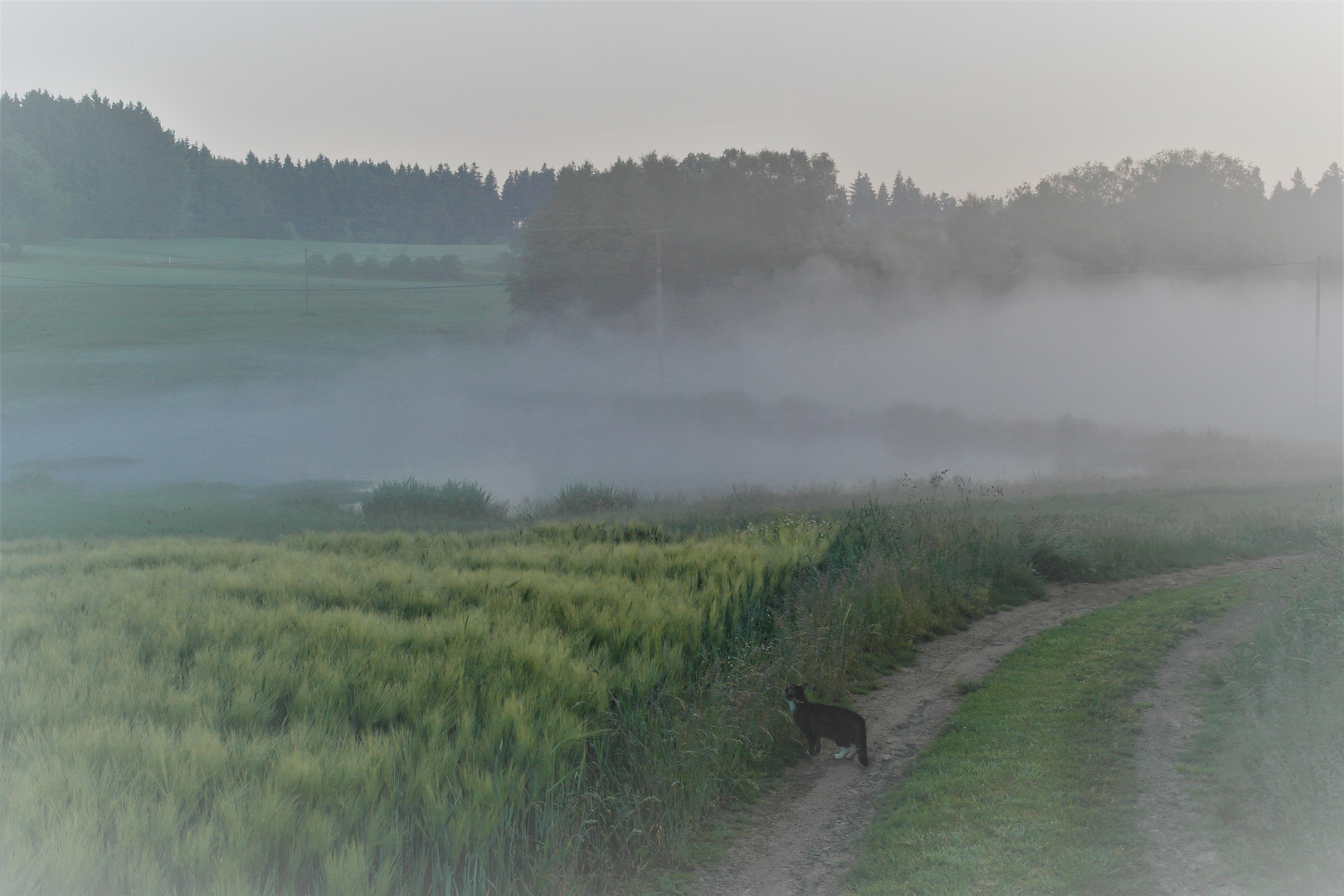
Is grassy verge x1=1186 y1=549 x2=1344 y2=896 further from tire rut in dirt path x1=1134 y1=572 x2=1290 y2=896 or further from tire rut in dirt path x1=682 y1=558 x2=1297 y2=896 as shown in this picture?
tire rut in dirt path x1=682 y1=558 x2=1297 y2=896

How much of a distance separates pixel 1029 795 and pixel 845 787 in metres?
1.44

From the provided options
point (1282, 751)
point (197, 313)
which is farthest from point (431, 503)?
point (197, 313)

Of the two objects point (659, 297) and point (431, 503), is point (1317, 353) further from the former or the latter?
point (431, 503)

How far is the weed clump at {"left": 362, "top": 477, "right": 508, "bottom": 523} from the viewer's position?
25.1 meters

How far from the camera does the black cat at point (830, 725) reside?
7250 mm

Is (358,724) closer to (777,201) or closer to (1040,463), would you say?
(1040,463)

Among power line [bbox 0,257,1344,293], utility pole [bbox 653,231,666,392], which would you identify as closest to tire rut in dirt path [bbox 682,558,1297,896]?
utility pole [bbox 653,231,666,392]

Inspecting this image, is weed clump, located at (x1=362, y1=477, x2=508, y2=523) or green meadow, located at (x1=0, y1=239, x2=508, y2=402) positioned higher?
green meadow, located at (x1=0, y1=239, x2=508, y2=402)

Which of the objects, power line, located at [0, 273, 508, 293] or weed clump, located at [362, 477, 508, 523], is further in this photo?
power line, located at [0, 273, 508, 293]

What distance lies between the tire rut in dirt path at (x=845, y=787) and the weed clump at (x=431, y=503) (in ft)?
55.5

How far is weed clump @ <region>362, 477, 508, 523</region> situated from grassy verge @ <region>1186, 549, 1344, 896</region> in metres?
20.0

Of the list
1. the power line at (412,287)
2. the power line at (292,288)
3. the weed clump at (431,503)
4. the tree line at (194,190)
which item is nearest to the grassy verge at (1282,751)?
the weed clump at (431,503)

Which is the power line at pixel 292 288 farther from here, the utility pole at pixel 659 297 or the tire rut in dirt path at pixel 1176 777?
the tire rut in dirt path at pixel 1176 777

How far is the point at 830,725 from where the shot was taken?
7.41 metres
